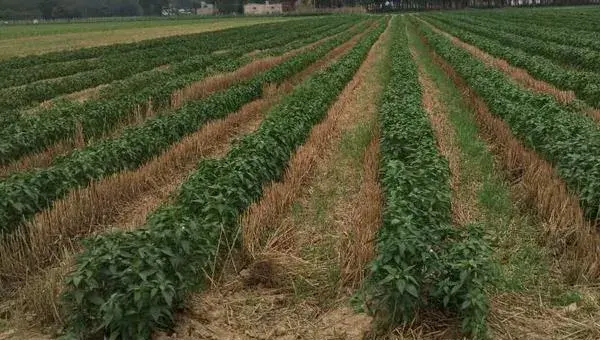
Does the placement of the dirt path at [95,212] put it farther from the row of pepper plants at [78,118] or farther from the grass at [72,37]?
the grass at [72,37]

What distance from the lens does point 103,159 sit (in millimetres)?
9086

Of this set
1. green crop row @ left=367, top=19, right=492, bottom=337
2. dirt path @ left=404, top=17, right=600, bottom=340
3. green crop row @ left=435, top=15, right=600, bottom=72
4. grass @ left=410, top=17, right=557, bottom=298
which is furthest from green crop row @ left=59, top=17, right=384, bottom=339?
green crop row @ left=435, top=15, right=600, bottom=72

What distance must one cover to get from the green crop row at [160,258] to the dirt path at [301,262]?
0.92ft

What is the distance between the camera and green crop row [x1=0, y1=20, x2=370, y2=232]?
7000 millimetres

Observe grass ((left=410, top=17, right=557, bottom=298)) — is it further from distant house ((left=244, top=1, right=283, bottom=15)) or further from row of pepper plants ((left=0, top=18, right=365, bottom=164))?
distant house ((left=244, top=1, right=283, bottom=15))

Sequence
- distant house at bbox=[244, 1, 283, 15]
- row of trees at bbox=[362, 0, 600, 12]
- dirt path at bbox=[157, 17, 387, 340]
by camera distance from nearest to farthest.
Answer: dirt path at bbox=[157, 17, 387, 340] → row of trees at bbox=[362, 0, 600, 12] → distant house at bbox=[244, 1, 283, 15]

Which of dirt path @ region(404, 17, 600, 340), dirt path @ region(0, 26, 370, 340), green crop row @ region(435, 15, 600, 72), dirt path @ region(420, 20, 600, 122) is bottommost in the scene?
dirt path @ region(404, 17, 600, 340)

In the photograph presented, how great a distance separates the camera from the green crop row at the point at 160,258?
4.63 meters

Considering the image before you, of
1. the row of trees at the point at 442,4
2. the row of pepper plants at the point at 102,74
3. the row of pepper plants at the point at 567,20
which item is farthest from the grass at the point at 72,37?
the row of trees at the point at 442,4

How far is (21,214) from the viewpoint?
272 inches

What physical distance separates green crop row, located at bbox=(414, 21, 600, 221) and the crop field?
1.6 inches

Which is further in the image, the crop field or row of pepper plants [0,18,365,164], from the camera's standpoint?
row of pepper plants [0,18,365,164]

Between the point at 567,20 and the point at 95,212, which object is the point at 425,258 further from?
the point at 567,20

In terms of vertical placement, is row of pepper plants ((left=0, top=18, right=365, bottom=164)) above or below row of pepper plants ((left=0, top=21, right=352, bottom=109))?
below
